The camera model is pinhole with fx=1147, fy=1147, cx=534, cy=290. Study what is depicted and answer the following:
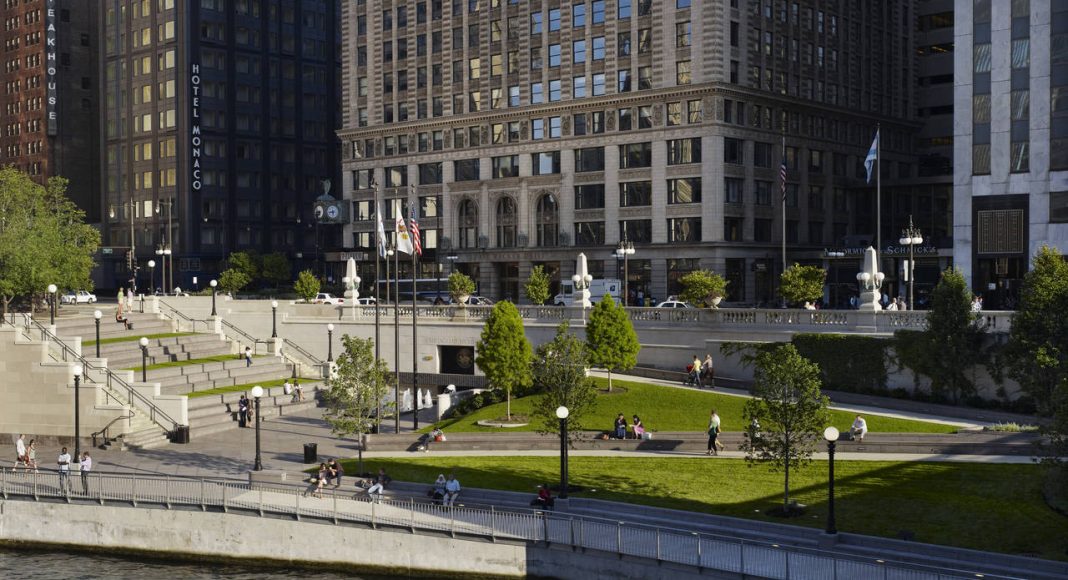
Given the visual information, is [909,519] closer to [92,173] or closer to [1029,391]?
[1029,391]

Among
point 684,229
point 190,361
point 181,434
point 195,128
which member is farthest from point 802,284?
point 195,128

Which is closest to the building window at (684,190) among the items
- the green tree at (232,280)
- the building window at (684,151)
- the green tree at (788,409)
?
the building window at (684,151)

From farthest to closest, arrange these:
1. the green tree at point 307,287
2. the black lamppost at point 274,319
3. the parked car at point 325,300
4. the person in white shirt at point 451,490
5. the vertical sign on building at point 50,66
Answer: the vertical sign on building at point 50,66
the parked car at point 325,300
the green tree at point 307,287
the black lamppost at point 274,319
the person in white shirt at point 451,490

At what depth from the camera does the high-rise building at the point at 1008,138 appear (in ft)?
208

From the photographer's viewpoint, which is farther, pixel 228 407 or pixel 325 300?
pixel 325 300

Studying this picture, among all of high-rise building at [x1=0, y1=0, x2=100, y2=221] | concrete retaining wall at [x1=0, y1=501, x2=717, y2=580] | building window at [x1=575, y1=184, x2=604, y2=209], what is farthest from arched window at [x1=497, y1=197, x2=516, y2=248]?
high-rise building at [x1=0, y1=0, x2=100, y2=221]

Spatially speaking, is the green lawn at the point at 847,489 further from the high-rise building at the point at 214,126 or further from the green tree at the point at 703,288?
the high-rise building at the point at 214,126

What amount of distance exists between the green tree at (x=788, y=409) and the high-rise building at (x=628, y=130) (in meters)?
54.2

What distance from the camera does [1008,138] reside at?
213ft

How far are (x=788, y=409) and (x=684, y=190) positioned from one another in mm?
56984

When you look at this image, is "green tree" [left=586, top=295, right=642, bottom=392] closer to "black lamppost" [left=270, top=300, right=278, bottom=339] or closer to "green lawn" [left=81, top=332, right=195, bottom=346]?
"black lamppost" [left=270, top=300, right=278, bottom=339]

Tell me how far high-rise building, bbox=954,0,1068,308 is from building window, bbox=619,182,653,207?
30.4 metres

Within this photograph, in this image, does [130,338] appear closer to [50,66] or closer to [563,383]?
[563,383]

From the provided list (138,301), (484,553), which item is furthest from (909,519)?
(138,301)
